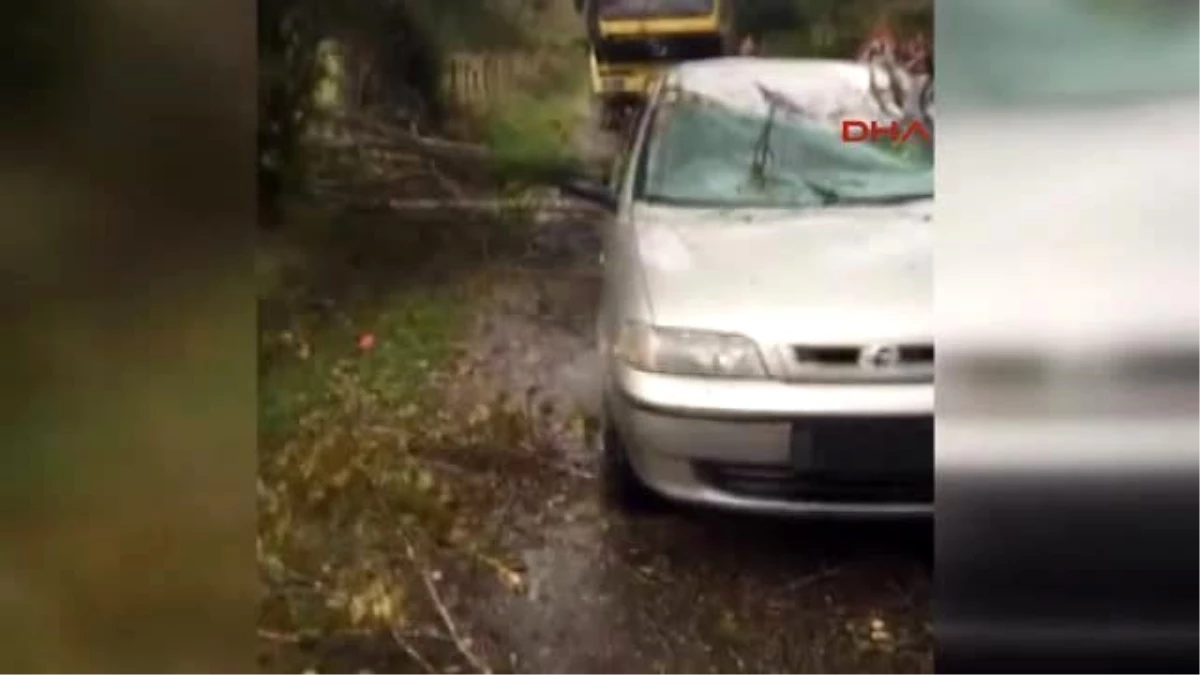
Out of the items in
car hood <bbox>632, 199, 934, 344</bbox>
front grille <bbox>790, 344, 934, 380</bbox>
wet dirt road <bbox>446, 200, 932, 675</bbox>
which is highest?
car hood <bbox>632, 199, 934, 344</bbox>

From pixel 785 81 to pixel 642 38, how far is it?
248 mm

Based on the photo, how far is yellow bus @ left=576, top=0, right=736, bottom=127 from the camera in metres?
2.64

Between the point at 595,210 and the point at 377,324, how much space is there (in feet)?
1.38

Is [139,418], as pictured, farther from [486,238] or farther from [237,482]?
[486,238]

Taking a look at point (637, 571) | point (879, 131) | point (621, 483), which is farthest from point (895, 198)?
point (637, 571)

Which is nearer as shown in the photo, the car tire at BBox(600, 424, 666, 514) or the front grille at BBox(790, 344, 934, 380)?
the front grille at BBox(790, 344, 934, 380)

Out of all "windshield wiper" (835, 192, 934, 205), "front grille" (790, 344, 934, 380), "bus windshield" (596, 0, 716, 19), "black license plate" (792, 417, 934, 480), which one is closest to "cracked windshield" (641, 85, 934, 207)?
"windshield wiper" (835, 192, 934, 205)

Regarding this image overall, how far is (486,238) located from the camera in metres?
2.70

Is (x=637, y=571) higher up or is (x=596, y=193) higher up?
(x=596, y=193)

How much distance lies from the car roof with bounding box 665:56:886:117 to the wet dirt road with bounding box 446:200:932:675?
291 mm

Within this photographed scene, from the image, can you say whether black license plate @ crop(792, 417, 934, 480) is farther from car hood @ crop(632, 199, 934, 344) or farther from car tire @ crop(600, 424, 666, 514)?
car tire @ crop(600, 424, 666, 514)

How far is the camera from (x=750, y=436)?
2.63 metres

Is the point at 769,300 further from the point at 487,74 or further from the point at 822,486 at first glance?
the point at 487,74

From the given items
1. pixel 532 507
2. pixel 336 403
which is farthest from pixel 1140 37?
pixel 336 403
